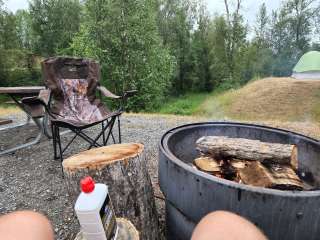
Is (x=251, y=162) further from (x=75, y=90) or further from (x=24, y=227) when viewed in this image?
(x=75, y=90)

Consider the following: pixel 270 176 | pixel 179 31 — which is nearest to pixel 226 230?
pixel 270 176

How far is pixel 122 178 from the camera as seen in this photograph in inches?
56.6

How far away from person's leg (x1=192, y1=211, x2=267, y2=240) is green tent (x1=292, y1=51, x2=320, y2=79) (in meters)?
15.3

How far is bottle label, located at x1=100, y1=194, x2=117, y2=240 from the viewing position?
977 millimetres

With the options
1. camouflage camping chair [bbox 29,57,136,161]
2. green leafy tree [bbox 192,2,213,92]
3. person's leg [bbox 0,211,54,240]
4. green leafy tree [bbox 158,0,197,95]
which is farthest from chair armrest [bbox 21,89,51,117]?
green leafy tree [bbox 192,2,213,92]

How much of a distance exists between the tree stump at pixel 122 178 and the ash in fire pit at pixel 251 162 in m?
0.34

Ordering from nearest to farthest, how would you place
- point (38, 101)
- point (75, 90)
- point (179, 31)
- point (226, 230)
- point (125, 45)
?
point (226, 230), point (38, 101), point (75, 90), point (125, 45), point (179, 31)

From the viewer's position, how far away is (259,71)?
18.8 metres

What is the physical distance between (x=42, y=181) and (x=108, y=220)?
5.39ft

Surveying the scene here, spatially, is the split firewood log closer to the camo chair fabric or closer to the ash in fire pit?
the ash in fire pit

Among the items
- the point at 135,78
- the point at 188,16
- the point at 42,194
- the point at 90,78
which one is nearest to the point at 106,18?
the point at 135,78

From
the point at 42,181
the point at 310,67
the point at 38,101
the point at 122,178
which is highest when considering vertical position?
the point at 310,67

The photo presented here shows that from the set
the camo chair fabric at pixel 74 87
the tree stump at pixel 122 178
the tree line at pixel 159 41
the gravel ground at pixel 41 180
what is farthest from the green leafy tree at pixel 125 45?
the tree stump at pixel 122 178

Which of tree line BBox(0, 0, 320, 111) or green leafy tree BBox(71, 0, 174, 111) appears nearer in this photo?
green leafy tree BBox(71, 0, 174, 111)
